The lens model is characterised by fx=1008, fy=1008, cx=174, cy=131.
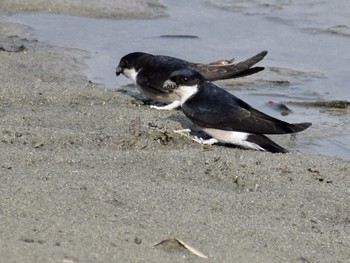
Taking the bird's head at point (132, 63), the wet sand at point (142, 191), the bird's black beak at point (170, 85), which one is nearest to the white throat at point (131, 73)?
the bird's head at point (132, 63)

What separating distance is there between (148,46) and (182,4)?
1874 millimetres

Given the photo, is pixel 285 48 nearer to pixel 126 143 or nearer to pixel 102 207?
pixel 126 143

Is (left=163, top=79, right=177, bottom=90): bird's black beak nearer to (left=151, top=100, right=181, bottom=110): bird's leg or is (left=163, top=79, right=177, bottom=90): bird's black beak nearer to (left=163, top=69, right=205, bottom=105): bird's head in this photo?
(left=163, top=69, right=205, bottom=105): bird's head

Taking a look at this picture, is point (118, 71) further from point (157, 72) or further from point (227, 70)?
point (227, 70)

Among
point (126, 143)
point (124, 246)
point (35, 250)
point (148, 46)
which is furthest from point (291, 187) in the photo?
point (148, 46)

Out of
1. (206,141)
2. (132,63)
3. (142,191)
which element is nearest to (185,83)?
(206,141)

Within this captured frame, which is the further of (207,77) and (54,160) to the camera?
(207,77)

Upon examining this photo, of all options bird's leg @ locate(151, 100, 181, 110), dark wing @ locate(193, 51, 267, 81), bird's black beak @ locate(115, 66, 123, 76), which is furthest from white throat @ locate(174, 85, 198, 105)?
bird's black beak @ locate(115, 66, 123, 76)

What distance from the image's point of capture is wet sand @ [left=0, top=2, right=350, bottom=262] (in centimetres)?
400

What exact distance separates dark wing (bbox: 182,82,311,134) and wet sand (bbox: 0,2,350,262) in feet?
0.51

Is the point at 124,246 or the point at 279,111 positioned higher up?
the point at 124,246

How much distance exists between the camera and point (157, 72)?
744 centimetres

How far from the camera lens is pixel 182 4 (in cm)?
1106

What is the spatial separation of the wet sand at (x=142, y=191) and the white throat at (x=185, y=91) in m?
0.20
